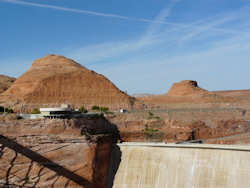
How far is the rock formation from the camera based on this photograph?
305ft

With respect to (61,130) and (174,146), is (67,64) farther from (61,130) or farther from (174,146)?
(174,146)

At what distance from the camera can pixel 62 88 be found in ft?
195

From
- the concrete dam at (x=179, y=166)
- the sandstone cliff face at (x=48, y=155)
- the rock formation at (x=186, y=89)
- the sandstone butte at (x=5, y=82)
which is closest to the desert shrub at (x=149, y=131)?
the concrete dam at (x=179, y=166)

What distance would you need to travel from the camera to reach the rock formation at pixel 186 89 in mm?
93000

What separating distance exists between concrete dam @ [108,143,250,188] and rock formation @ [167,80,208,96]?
61063 millimetres

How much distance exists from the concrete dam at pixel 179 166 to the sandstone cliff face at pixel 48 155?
121 inches

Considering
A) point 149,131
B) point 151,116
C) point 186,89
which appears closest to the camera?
point 149,131

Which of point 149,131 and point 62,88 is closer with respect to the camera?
point 149,131

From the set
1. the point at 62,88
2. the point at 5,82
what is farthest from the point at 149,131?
the point at 5,82

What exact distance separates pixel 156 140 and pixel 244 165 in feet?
64.9

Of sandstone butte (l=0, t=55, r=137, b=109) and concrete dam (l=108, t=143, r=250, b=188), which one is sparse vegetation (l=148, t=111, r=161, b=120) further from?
concrete dam (l=108, t=143, r=250, b=188)

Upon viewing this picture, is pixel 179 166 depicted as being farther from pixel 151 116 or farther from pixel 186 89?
pixel 186 89

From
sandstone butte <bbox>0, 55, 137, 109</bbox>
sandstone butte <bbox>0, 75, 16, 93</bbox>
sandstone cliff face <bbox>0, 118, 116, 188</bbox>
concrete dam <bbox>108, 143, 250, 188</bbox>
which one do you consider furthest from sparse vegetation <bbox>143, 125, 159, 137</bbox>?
sandstone butte <bbox>0, 75, 16, 93</bbox>

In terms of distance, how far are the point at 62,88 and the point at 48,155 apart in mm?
29646
